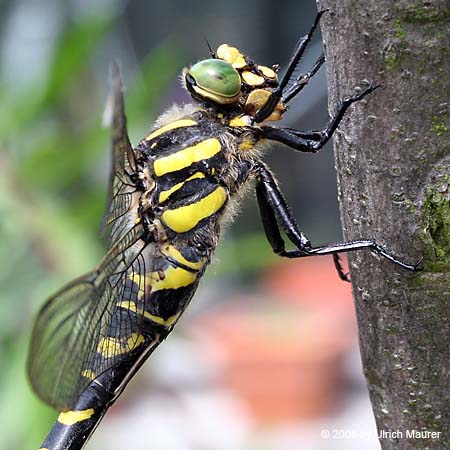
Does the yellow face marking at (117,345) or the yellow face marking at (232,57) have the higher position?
the yellow face marking at (232,57)

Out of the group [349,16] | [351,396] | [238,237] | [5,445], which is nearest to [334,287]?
[238,237]

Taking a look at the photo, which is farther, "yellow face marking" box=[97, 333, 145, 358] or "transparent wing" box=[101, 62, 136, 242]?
"yellow face marking" box=[97, 333, 145, 358]

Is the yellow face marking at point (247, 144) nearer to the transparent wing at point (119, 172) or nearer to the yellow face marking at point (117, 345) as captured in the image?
the transparent wing at point (119, 172)

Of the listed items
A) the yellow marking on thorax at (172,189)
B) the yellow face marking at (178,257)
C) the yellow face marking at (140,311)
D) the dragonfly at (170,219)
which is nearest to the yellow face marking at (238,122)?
the dragonfly at (170,219)

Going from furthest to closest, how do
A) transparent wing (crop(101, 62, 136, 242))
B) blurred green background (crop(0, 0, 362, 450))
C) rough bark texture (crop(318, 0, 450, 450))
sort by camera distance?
blurred green background (crop(0, 0, 362, 450)) < transparent wing (crop(101, 62, 136, 242)) < rough bark texture (crop(318, 0, 450, 450))

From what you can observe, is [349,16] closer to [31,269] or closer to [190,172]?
[190,172]

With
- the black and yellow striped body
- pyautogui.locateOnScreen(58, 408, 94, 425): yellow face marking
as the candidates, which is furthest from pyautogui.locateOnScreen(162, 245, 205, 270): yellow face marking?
pyautogui.locateOnScreen(58, 408, 94, 425): yellow face marking

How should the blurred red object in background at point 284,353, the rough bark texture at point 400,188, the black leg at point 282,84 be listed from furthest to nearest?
the blurred red object in background at point 284,353
the black leg at point 282,84
the rough bark texture at point 400,188

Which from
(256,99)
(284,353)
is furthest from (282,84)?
(284,353)

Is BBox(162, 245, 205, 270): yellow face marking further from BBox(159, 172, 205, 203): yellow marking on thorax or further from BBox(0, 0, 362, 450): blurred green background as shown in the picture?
BBox(0, 0, 362, 450): blurred green background
